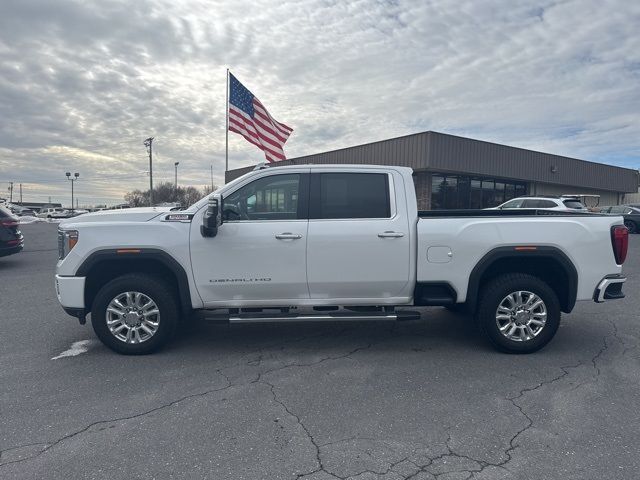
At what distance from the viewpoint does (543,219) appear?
467cm

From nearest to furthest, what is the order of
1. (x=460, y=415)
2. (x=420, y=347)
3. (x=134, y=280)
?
1. (x=460, y=415)
2. (x=134, y=280)
3. (x=420, y=347)

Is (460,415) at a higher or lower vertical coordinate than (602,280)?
lower

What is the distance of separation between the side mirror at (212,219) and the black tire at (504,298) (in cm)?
287

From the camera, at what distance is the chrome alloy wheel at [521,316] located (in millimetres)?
4711

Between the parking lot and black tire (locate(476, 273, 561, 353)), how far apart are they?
0.50 feet

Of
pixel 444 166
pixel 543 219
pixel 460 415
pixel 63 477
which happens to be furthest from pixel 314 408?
pixel 444 166

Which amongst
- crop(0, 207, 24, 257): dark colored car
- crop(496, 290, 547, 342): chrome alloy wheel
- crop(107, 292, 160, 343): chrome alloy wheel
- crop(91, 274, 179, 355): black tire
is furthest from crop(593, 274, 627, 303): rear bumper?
crop(0, 207, 24, 257): dark colored car

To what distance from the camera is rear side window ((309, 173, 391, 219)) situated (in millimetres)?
4746

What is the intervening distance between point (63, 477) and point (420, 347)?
3578 mm

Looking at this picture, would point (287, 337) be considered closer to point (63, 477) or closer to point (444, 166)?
point (63, 477)

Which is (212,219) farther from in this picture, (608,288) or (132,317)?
(608,288)

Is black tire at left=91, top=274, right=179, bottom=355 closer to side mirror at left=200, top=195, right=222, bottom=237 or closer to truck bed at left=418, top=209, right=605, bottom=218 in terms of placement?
side mirror at left=200, top=195, right=222, bottom=237

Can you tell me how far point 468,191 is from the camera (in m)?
24.8

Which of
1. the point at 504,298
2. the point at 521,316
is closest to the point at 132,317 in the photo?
the point at 504,298
